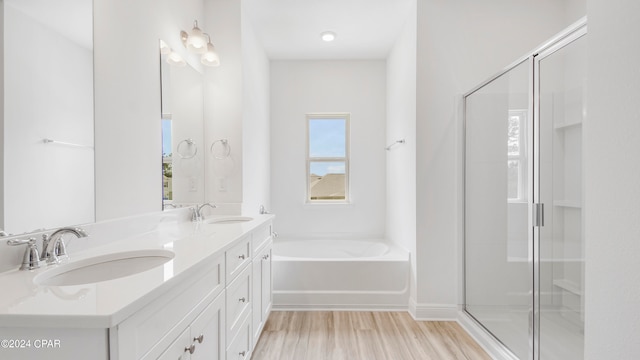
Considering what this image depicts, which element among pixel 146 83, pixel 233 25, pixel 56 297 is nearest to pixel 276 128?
pixel 233 25

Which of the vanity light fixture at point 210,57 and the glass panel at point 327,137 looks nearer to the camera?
the vanity light fixture at point 210,57

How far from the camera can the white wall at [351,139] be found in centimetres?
384

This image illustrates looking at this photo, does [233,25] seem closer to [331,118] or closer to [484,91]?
[331,118]

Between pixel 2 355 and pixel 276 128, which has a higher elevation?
pixel 276 128

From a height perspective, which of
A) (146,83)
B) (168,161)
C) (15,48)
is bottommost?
(168,161)

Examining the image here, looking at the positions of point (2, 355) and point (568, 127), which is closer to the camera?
point (2, 355)

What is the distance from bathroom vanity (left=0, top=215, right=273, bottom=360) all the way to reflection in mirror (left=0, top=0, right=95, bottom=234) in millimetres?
211

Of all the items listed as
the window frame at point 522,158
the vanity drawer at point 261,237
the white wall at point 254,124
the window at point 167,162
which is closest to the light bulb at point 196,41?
the white wall at point 254,124

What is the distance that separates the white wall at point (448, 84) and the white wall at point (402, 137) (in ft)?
0.28

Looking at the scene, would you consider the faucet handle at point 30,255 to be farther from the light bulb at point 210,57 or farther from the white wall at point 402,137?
the white wall at point 402,137

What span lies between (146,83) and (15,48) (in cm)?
84

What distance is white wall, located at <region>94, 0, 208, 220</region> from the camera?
144 centimetres

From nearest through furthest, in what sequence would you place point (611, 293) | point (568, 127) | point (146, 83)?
point (611, 293)
point (568, 127)
point (146, 83)

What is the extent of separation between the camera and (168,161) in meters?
2.10
